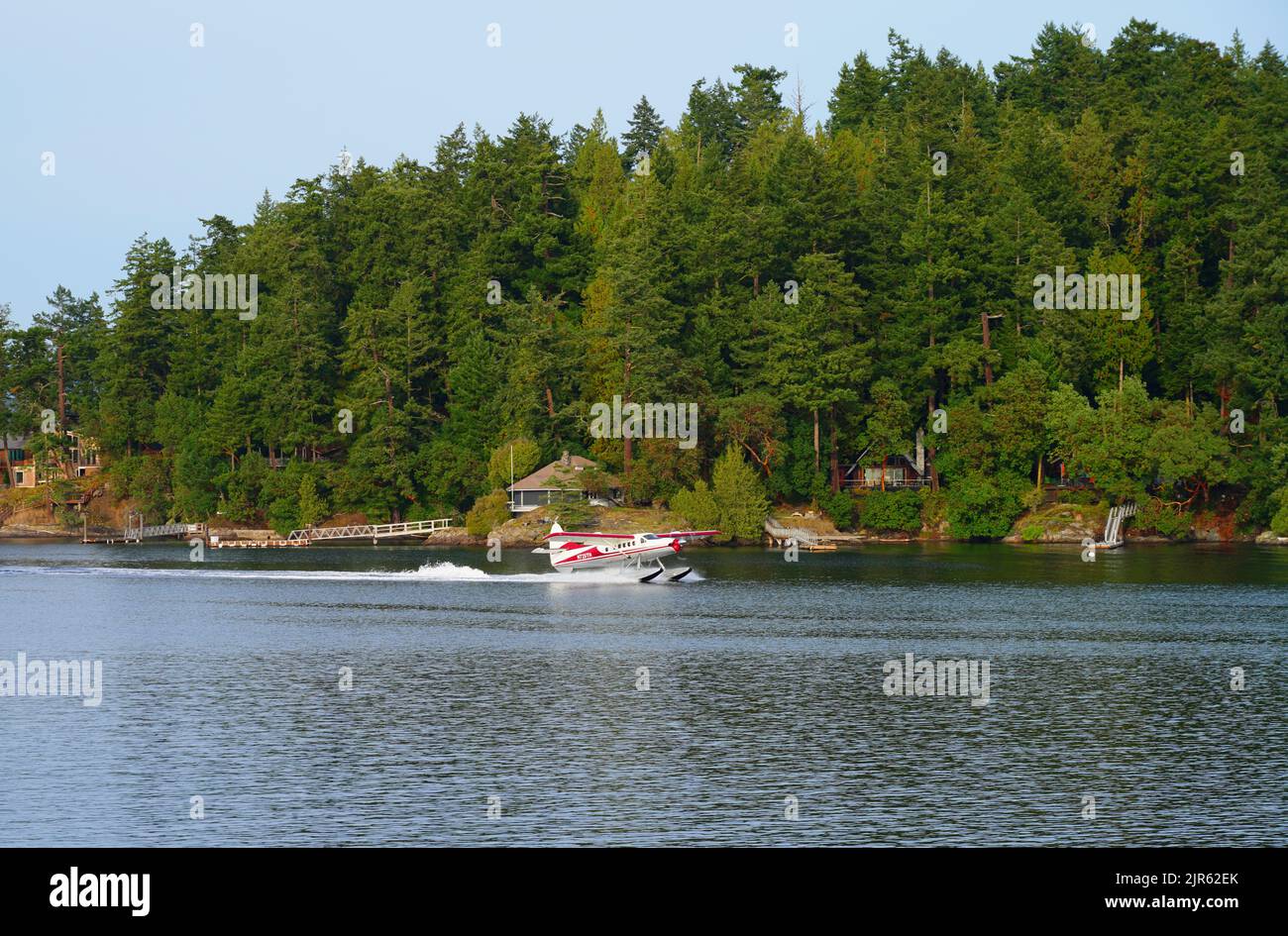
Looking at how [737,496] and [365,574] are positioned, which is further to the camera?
[737,496]

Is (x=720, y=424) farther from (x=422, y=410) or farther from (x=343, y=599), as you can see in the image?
(x=343, y=599)

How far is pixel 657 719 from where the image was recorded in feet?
135

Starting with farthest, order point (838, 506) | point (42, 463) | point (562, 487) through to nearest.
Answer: point (42, 463) → point (838, 506) → point (562, 487)

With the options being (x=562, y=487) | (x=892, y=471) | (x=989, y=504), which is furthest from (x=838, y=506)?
(x=562, y=487)

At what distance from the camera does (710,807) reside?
104 ft

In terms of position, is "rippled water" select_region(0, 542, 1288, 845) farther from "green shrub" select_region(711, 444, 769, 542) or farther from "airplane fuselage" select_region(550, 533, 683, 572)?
"green shrub" select_region(711, 444, 769, 542)

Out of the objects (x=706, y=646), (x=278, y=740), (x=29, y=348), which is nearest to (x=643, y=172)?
(x=29, y=348)

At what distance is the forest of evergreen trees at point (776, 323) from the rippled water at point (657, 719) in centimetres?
3068

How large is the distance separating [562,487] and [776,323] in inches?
828

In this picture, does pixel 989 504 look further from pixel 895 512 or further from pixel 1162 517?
pixel 1162 517

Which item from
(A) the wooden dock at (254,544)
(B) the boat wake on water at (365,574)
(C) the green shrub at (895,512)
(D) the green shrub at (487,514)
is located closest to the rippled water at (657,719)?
(B) the boat wake on water at (365,574)

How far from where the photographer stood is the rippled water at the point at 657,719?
30.7 m

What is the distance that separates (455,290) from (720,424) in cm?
3211
